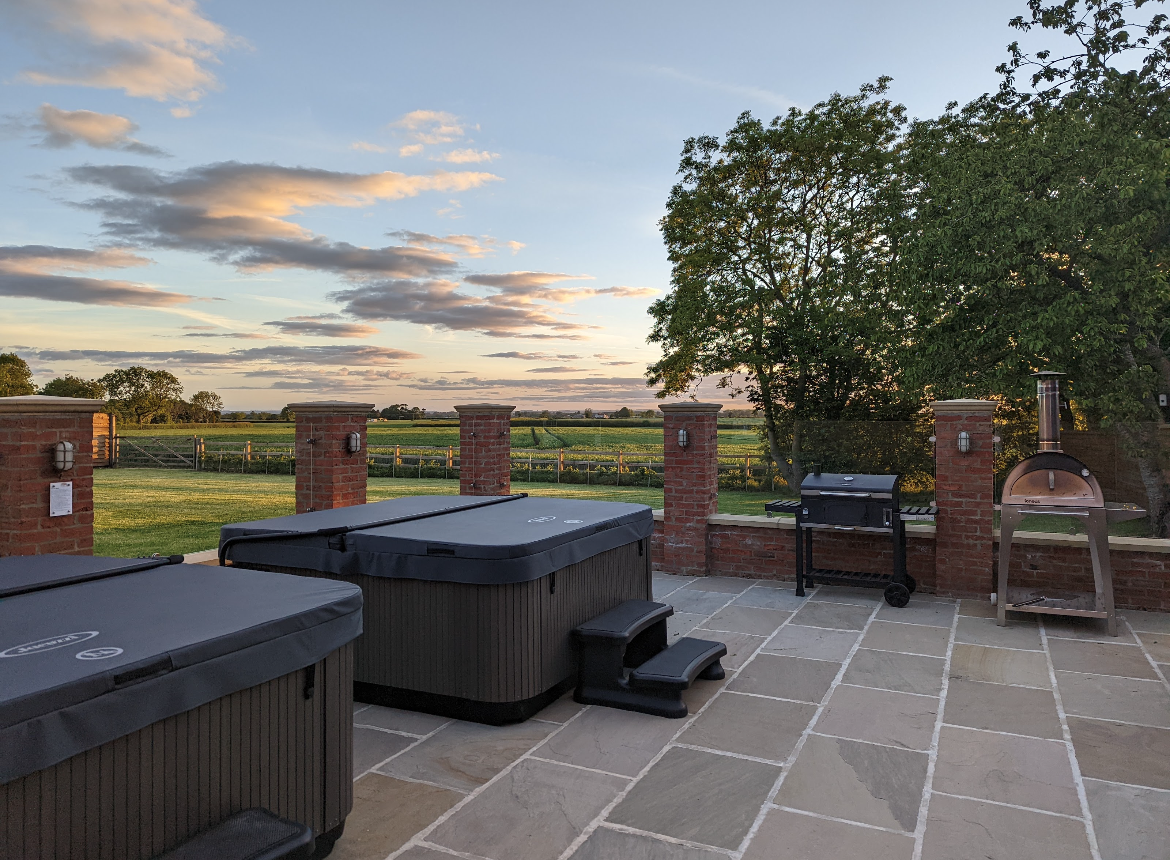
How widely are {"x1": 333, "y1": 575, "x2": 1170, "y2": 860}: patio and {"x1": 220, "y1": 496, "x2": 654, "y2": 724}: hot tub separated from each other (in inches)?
6.1

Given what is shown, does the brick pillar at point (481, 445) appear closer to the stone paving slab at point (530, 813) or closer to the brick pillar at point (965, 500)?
the brick pillar at point (965, 500)

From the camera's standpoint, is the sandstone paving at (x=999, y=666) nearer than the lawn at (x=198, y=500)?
Yes

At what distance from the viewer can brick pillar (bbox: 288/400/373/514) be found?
595cm

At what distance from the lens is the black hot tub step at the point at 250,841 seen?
1.73m

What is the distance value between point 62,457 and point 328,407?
2354 millimetres

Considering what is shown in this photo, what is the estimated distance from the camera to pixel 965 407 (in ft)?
18.8

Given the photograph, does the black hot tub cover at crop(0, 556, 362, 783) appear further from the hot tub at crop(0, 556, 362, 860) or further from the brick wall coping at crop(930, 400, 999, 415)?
the brick wall coping at crop(930, 400, 999, 415)

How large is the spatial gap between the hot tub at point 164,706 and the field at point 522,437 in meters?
9.70

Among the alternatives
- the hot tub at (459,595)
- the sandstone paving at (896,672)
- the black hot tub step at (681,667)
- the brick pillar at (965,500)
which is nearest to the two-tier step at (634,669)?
the black hot tub step at (681,667)

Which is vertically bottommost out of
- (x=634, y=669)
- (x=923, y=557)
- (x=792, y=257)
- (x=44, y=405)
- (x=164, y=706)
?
(x=634, y=669)

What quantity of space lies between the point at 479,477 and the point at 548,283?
608 centimetres

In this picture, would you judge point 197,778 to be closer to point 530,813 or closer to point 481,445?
point 530,813

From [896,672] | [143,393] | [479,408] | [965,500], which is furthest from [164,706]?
[143,393]

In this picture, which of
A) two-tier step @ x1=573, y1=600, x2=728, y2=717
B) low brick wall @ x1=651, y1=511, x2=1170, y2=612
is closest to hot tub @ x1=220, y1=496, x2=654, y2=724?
two-tier step @ x1=573, y1=600, x2=728, y2=717
